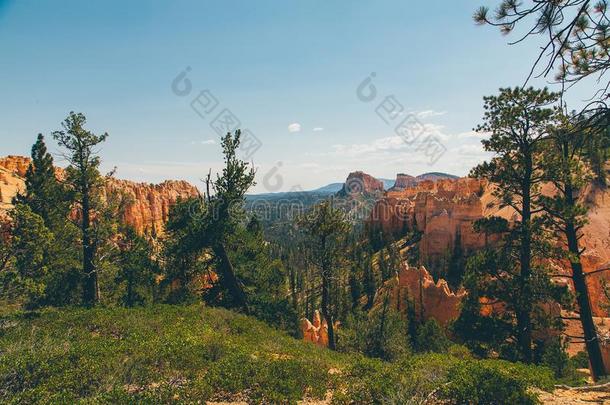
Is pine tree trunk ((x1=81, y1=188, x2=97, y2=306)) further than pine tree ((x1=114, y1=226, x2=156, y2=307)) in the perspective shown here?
No

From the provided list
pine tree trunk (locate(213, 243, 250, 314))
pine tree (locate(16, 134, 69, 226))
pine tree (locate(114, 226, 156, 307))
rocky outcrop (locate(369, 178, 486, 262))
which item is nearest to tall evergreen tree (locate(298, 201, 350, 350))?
pine tree trunk (locate(213, 243, 250, 314))

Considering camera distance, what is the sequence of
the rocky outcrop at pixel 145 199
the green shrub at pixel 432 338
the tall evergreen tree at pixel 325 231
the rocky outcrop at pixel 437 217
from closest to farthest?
the tall evergreen tree at pixel 325 231
the green shrub at pixel 432 338
the rocky outcrop at pixel 437 217
the rocky outcrop at pixel 145 199

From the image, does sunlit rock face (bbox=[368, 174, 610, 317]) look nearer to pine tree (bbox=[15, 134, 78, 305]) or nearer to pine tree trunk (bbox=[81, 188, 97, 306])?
pine tree trunk (bbox=[81, 188, 97, 306])

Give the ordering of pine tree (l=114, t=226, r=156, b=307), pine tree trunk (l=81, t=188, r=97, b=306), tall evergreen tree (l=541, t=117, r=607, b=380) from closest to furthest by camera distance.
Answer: tall evergreen tree (l=541, t=117, r=607, b=380), pine tree trunk (l=81, t=188, r=97, b=306), pine tree (l=114, t=226, r=156, b=307)

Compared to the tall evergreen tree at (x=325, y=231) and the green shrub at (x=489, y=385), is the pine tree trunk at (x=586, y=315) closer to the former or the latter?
the green shrub at (x=489, y=385)

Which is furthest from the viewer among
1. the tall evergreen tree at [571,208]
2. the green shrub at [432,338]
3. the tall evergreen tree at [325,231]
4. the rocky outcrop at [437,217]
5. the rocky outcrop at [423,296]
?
the rocky outcrop at [437,217]

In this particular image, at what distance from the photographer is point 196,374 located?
696cm

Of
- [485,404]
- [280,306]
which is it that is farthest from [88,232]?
[485,404]

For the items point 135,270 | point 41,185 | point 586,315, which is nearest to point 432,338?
point 586,315

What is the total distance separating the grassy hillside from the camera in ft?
19.4

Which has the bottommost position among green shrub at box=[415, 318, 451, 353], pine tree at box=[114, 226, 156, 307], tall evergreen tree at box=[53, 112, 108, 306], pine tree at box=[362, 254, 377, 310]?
pine tree at box=[362, 254, 377, 310]

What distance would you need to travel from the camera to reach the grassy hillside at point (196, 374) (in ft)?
19.4

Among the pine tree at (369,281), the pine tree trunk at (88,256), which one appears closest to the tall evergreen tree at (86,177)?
the pine tree trunk at (88,256)

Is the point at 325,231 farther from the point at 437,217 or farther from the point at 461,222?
the point at 437,217
